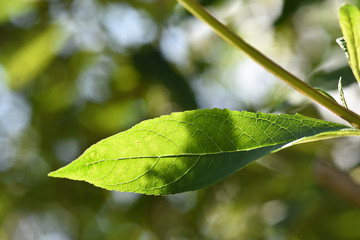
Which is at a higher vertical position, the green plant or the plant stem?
the plant stem

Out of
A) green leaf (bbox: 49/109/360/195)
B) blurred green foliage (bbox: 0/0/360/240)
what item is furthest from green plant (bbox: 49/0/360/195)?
blurred green foliage (bbox: 0/0/360/240)

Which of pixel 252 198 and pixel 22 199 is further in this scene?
pixel 22 199

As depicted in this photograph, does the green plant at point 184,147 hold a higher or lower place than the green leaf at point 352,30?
lower

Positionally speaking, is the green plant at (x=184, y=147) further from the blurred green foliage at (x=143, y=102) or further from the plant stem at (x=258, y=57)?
the blurred green foliage at (x=143, y=102)

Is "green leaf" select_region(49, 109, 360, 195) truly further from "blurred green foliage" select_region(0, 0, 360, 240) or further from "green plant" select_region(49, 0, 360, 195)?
"blurred green foliage" select_region(0, 0, 360, 240)

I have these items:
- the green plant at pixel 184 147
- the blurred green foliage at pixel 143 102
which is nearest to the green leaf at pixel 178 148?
the green plant at pixel 184 147

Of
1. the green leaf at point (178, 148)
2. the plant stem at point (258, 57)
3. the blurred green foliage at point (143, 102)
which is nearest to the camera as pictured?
the plant stem at point (258, 57)

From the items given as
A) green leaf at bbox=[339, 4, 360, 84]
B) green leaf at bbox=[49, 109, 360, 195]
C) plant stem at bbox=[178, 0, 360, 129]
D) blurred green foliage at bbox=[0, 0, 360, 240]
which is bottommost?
green leaf at bbox=[49, 109, 360, 195]

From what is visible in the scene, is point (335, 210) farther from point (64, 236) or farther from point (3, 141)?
point (3, 141)

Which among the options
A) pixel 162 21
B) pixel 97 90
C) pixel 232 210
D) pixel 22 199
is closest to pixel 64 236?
pixel 22 199
